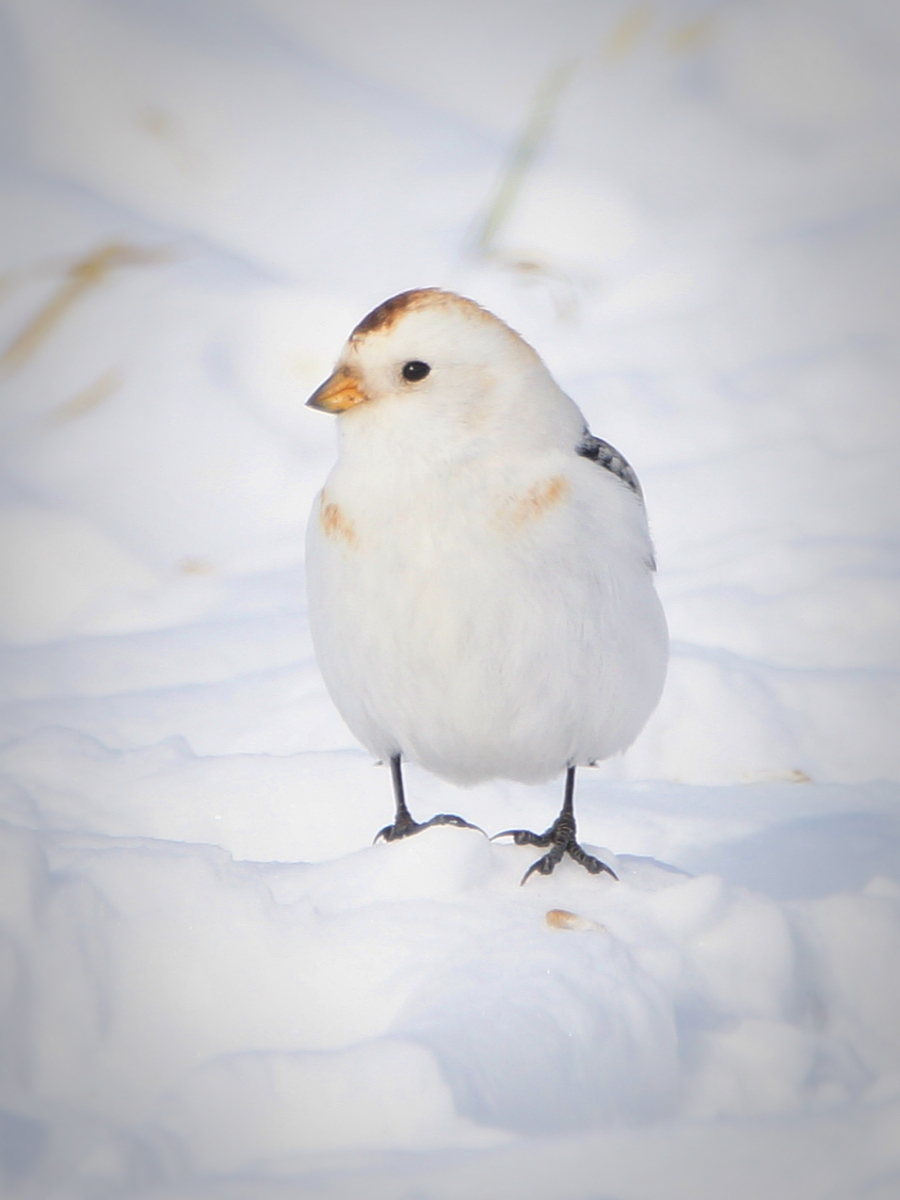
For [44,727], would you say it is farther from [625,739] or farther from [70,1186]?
[70,1186]

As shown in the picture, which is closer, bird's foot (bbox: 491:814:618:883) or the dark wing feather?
bird's foot (bbox: 491:814:618:883)

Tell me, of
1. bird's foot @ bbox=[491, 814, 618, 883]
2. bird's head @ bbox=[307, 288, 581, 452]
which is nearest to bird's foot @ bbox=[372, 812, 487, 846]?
bird's foot @ bbox=[491, 814, 618, 883]

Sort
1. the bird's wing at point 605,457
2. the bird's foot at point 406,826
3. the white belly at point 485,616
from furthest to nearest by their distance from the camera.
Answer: the bird's foot at point 406,826, the bird's wing at point 605,457, the white belly at point 485,616

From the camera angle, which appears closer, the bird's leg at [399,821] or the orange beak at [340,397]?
the orange beak at [340,397]

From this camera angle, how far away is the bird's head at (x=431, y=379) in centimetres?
172

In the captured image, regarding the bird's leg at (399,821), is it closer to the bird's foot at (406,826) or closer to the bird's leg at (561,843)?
the bird's foot at (406,826)

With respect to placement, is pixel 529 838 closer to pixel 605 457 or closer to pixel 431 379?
pixel 605 457

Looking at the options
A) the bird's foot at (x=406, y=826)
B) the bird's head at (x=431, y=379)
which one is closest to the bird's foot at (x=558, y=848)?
the bird's foot at (x=406, y=826)

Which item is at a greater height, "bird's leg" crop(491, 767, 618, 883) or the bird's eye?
the bird's eye

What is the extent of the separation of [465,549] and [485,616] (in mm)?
97

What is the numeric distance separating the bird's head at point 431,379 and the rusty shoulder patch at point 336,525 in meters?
0.12

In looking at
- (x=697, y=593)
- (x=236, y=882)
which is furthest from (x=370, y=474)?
(x=697, y=593)

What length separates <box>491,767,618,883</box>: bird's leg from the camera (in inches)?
70.5

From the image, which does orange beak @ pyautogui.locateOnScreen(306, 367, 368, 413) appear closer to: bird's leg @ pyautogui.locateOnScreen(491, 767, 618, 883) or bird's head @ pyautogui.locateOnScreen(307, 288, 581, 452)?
bird's head @ pyautogui.locateOnScreen(307, 288, 581, 452)
